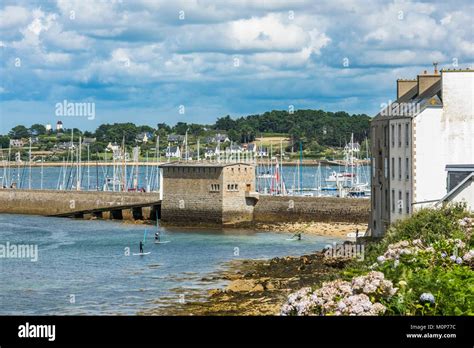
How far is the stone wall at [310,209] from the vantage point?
72688mm

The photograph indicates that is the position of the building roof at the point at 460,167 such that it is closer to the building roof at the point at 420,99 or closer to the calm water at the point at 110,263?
the building roof at the point at 420,99

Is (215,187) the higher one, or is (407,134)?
(407,134)

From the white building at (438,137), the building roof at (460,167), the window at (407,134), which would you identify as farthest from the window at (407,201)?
the building roof at (460,167)

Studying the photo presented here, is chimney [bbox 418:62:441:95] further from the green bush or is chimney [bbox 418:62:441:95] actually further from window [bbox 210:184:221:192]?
window [bbox 210:184:221:192]

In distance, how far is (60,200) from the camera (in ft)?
309

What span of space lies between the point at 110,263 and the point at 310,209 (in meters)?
24.6

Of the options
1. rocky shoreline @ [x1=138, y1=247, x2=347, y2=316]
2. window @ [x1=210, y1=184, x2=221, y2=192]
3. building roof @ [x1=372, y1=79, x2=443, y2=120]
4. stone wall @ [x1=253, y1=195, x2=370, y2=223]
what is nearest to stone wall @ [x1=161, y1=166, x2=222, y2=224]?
window @ [x1=210, y1=184, x2=221, y2=192]

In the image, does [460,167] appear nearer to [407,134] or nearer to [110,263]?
[407,134]

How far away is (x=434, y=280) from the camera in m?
18.6

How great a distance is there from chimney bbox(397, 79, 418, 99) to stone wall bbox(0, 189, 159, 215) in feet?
142

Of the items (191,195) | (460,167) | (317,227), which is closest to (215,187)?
(191,195)

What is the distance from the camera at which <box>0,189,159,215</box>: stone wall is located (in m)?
89.1
